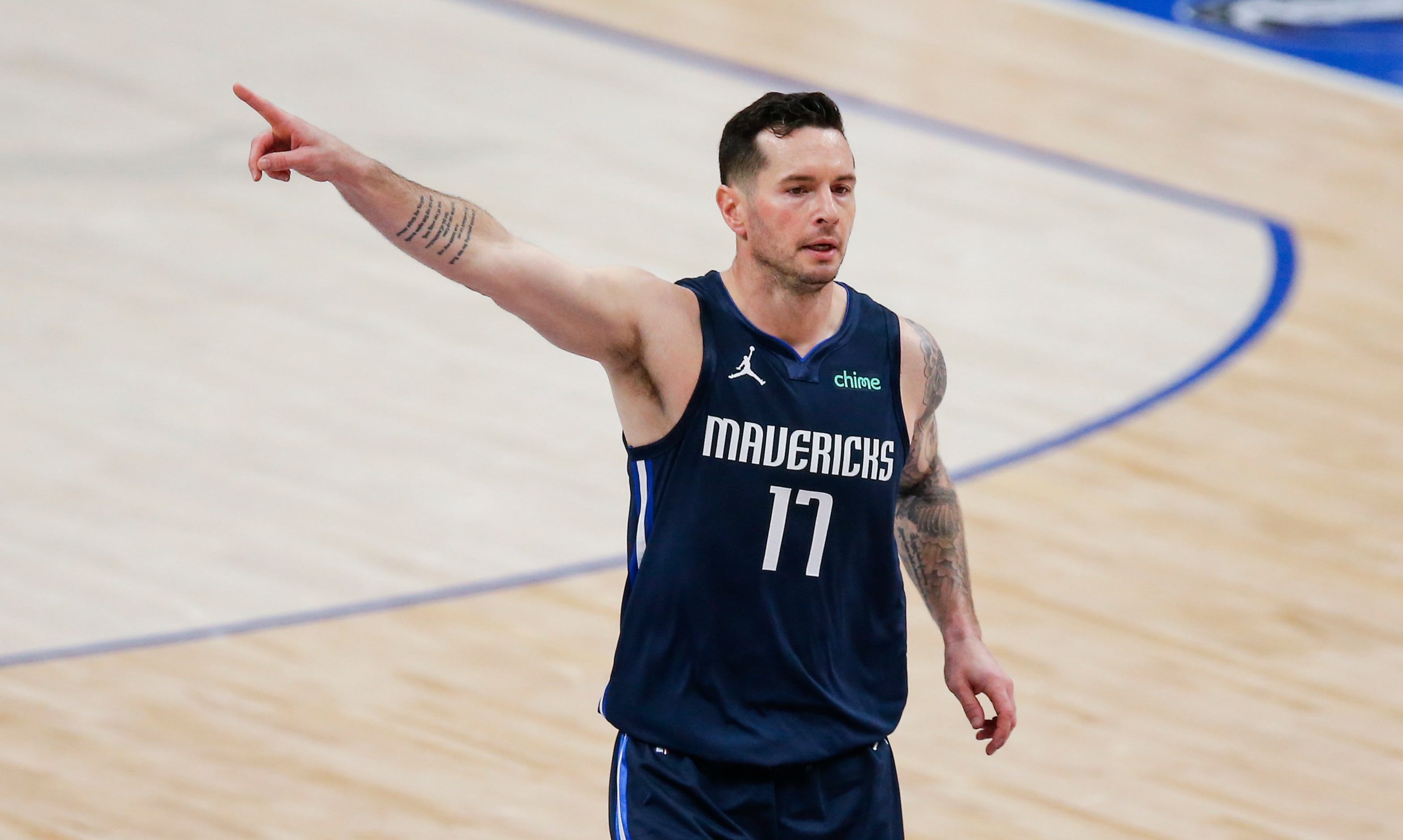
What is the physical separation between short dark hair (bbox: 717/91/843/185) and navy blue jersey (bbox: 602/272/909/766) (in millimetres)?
245

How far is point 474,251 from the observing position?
11.8 feet

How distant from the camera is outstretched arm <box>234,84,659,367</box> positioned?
3396 mm

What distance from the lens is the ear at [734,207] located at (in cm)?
381

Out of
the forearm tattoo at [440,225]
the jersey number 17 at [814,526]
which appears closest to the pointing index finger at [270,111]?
the forearm tattoo at [440,225]

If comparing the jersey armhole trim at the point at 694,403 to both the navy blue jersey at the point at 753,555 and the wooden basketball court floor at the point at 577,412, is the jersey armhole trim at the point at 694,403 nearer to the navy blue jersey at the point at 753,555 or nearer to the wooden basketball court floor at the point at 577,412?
the navy blue jersey at the point at 753,555

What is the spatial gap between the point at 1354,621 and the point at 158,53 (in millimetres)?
7283

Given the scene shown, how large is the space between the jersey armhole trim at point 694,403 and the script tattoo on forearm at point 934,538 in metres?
0.62

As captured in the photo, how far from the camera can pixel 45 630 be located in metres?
6.11

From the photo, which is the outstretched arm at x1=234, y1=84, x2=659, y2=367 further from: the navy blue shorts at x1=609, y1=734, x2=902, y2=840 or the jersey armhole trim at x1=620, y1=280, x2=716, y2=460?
the navy blue shorts at x1=609, y1=734, x2=902, y2=840

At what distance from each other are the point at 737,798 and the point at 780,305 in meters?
0.90

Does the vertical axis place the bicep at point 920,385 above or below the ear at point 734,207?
below

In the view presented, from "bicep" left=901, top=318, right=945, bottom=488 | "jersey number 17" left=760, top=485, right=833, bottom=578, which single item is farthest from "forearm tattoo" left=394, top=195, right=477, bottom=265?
"bicep" left=901, top=318, right=945, bottom=488

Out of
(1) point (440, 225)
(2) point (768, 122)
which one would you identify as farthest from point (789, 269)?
(1) point (440, 225)

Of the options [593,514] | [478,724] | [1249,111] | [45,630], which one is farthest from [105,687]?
[1249,111]
